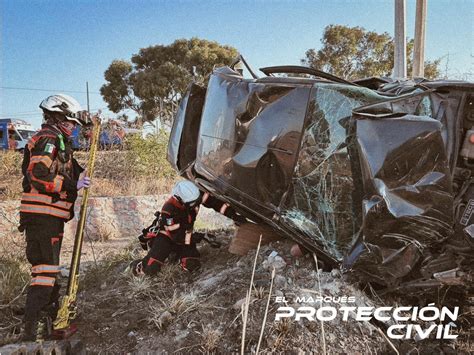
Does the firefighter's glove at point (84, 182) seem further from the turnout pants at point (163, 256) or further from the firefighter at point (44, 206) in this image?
the turnout pants at point (163, 256)

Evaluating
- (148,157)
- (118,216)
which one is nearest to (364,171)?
(118,216)

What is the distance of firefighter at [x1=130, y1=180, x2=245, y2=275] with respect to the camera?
4133 millimetres

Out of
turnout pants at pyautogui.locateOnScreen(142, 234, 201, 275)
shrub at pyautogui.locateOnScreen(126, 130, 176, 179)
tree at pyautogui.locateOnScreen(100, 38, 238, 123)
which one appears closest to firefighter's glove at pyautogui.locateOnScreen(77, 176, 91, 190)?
turnout pants at pyautogui.locateOnScreen(142, 234, 201, 275)

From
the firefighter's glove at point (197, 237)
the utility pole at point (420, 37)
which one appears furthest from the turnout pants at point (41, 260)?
the utility pole at point (420, 37)

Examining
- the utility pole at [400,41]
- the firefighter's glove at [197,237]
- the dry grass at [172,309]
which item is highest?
the utility pole at [400,41]

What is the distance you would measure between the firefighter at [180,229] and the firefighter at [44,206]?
3.24 feet

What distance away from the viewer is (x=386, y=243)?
101 inches

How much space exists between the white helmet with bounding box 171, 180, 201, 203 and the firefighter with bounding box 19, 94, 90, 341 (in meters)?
1.05

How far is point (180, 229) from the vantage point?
4230 mm

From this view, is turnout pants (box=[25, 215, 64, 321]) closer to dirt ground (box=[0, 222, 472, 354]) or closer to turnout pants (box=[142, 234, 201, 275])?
dirt ground (box=[0, 222, 472, 354])

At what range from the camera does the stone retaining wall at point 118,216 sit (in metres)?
7.42

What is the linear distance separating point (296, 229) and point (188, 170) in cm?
138

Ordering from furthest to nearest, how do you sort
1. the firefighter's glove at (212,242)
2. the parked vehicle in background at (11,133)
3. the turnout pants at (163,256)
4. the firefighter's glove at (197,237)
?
the parked vehicle in background at (11,133)
the firefighter's glove at (212,242)
the firefighter's glove at (197,237)
the turnout pants at (163,256)

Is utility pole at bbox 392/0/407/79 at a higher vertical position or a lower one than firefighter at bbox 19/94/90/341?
higher
